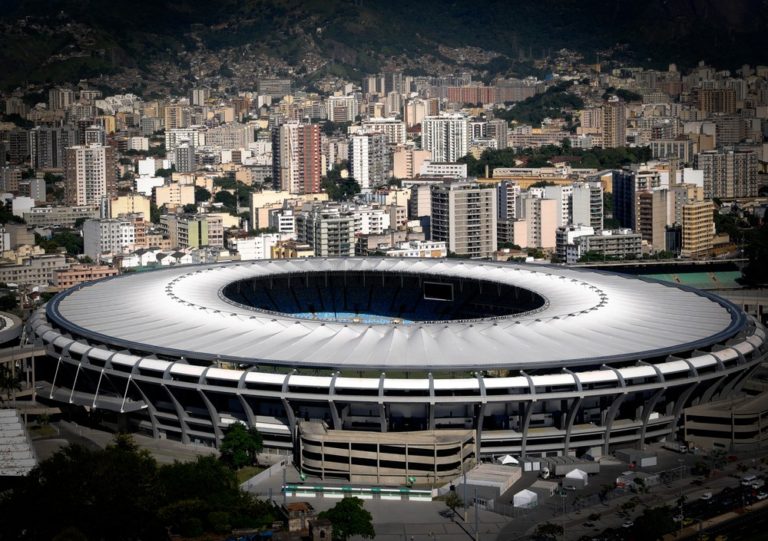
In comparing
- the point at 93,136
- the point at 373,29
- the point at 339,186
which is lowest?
the point at 339,186

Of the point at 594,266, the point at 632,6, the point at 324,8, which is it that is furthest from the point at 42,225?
the point at 632,6

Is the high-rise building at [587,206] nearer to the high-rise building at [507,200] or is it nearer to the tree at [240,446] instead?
the high-rise building at [507,200]

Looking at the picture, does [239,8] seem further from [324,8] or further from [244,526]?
[244,526]

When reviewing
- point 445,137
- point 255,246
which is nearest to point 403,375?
point 255,246

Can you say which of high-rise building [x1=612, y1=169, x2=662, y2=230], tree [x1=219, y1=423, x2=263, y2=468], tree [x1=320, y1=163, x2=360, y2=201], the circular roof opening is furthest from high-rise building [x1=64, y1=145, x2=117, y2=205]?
tree [x1=219, y1=423, x2=263, y2=468]

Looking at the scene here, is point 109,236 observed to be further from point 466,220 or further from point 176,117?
point 176,117

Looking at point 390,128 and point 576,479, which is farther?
point 390,128

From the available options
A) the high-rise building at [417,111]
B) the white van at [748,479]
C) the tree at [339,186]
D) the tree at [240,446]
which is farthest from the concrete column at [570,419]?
the high-rise building at [417,111]

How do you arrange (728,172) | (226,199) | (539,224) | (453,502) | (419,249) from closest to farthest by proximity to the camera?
(453,502) → (419,249) → (539,224) → (728,172) → (226,199)
